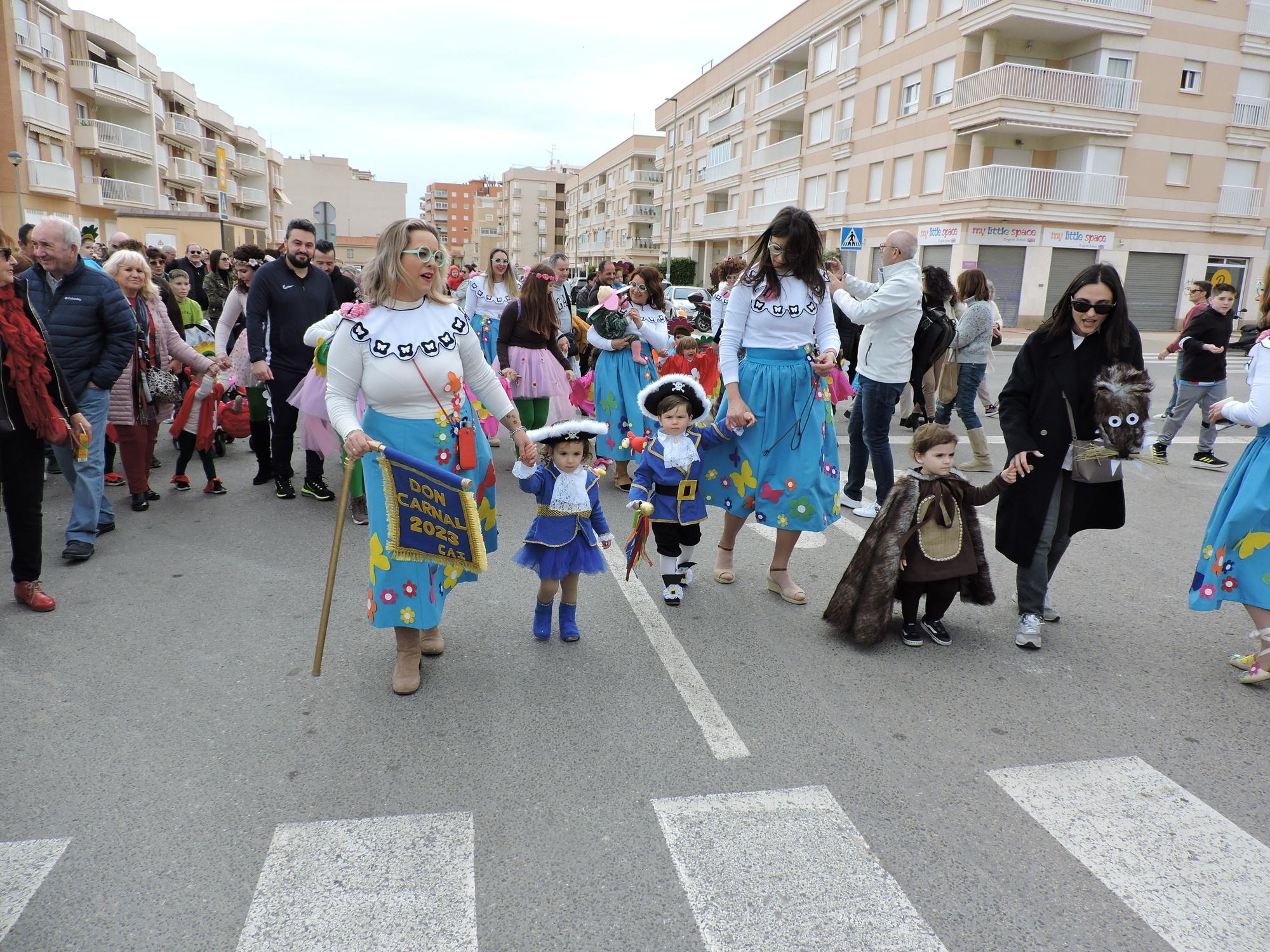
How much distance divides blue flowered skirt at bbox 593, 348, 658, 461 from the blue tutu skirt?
3324mm

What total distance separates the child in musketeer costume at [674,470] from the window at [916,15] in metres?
32.9

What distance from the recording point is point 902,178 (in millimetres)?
33656

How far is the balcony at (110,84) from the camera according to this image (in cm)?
4253

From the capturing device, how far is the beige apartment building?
35.8m

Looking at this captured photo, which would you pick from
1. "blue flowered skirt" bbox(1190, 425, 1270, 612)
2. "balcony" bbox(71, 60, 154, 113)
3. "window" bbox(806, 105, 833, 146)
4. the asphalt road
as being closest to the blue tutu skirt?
the asphalt road

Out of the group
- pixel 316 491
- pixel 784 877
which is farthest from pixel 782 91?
pixel 784 877

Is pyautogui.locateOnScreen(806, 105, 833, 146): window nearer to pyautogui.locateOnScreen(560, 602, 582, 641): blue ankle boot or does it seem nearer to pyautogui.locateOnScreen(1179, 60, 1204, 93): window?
pyautogui.locateOnScreen(1179, 60, 1204, 93): window

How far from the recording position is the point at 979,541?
180 inches

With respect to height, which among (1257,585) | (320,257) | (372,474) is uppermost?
(320,257)

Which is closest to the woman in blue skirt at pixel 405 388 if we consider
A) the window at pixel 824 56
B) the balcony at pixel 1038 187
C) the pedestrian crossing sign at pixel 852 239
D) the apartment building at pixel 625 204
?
the pedestrian crossing sign at pixel 852 239

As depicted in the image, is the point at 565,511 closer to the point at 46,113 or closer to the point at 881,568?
the point at 881,568

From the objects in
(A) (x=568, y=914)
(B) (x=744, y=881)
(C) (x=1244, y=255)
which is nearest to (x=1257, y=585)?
(B) (x=744, y=881)

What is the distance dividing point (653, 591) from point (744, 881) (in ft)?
8.99

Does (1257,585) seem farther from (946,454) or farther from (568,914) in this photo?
(568,914)
